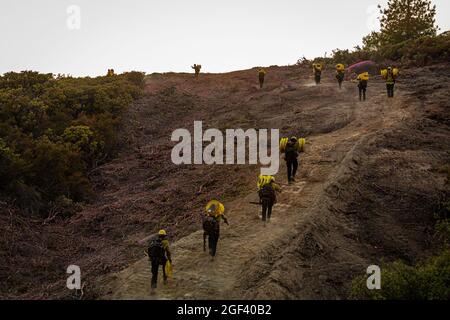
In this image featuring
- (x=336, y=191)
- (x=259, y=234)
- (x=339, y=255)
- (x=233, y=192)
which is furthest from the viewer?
(x=233, y=192)

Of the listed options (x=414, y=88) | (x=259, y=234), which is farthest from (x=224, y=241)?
(x=414, y=88)

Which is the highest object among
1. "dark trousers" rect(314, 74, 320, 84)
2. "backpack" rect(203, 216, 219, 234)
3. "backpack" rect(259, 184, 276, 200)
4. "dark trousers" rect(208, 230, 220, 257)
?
"dark trousers" rect(314, 74, 320, 84)

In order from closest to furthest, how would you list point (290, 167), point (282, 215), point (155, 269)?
1. point (155, 269)
2. point (282, 215)
3. point (290, 167)

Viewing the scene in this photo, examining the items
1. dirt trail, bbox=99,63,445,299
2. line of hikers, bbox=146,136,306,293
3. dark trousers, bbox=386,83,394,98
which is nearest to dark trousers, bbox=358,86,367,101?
dark trousers, bbox=386,83,394,98

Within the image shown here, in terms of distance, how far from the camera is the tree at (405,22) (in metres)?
44.1

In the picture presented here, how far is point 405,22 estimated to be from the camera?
44688mm

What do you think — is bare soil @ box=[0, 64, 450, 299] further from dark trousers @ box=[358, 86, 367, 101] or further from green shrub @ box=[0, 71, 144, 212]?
green shrub @ box=[0, 71, 144, 212]

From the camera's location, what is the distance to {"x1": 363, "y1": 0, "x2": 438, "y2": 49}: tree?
44.1 meters

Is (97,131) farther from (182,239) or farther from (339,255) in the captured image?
(339,255)

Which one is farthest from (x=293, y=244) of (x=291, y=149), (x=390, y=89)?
(x=390, y=89)

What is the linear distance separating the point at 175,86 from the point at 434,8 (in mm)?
24723

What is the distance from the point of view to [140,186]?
72.8ft

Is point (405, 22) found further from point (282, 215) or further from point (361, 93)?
point (282, 215)

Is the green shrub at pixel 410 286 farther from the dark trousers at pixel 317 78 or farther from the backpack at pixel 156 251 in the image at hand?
the dark trousers at pixel 317 78
